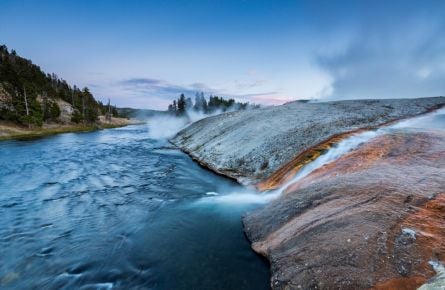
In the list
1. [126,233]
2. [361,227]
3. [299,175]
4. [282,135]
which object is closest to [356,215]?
[361,227]

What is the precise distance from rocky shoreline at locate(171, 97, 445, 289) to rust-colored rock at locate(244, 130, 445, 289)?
19mm

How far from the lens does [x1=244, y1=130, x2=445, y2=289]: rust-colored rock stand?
198 inches

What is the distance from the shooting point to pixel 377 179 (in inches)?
331

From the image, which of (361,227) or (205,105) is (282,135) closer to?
(361,227)

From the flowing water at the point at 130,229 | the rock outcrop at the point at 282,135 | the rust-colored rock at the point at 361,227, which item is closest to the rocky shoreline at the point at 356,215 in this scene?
the rust-colored rock at the point at 361,227

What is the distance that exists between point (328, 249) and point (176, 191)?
363 inches

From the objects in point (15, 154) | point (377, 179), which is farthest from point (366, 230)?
point (15, 154)

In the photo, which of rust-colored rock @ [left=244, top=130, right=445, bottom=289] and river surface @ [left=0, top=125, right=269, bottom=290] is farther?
river surface @ [left=0, top=125, right=269, bottom=290]

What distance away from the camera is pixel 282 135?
60.9ft

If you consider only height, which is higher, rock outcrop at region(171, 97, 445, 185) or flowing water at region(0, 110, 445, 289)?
rock outcrop at region(171, 97, 445, 185)

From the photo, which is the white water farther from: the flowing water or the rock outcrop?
the rock outcrop

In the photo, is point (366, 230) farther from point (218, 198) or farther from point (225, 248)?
point (218, 198)

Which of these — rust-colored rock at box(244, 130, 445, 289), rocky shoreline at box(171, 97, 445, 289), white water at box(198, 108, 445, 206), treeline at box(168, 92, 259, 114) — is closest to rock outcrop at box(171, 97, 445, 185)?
rocky shoreline at box(171, 97, 445, 289)

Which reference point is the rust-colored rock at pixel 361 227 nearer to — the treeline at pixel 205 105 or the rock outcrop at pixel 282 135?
the rock outcrop at pixel 282 135
